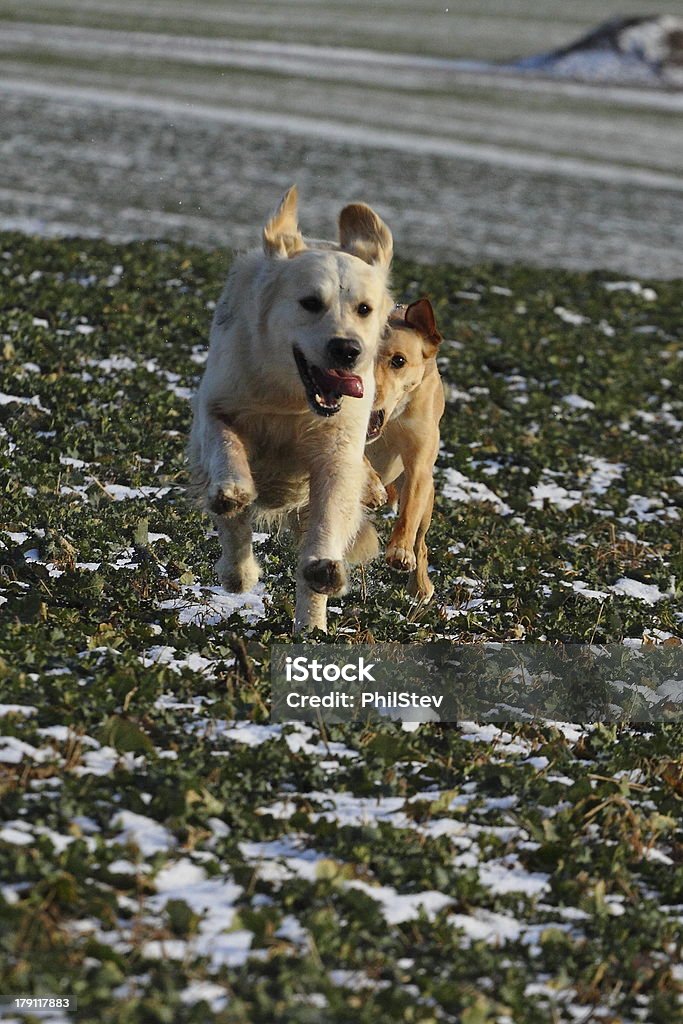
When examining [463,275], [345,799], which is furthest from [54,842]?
[463,275]

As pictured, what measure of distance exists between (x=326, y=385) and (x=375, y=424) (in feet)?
4.45

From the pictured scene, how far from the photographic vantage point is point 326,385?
5.19m

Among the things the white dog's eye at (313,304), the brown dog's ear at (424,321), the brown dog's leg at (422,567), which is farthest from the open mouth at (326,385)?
the brown dog's ear at (424,321)

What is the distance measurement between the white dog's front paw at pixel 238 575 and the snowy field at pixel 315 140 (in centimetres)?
979

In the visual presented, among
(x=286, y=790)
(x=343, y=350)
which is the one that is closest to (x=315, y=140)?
(x=343, y=350)

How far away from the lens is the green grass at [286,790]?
10.5 ft

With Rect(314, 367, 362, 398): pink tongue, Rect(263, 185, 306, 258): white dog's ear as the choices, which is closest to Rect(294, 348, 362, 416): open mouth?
Rect(314, 367, 362, 398): pink tongue

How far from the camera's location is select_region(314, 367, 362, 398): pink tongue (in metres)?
5.16

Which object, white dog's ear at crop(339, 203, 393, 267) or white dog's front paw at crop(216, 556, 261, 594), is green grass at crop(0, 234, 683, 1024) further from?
white dog's ear at crop(339, 203, 393, 267)

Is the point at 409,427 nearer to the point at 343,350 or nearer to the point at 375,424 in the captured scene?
the point at 375,424

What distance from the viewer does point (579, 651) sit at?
576 cm

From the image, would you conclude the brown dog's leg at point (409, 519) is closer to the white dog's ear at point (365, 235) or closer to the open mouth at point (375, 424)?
the open mouth at point (375, 424)

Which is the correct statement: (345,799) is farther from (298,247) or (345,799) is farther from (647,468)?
(647,468)

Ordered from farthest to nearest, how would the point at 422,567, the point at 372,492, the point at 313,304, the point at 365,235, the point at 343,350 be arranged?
the point at 422,567, the point at 372,492, the point at 365,235, the point at 313,304, the point at 343,350
